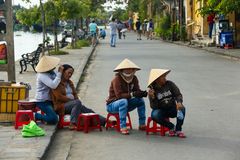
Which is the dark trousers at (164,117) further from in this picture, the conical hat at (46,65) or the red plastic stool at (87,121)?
the conical hat at (46,65)

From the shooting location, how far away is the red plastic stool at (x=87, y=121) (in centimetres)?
885

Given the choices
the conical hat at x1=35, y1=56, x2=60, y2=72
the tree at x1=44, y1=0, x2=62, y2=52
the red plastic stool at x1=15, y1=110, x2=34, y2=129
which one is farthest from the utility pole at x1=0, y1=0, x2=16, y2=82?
the tree at x1=44, y1=0, x2=62, y2=52

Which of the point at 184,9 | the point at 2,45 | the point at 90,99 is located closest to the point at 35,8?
the point at 90,99

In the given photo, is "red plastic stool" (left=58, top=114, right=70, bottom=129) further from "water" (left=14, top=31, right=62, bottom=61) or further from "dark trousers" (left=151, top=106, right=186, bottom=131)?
"water" (left=14, top=31, right=62, bottom=61)

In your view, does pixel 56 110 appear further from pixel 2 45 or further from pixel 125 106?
pixel 2 45

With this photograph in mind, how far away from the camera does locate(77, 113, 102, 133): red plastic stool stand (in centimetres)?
885

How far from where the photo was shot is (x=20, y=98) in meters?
9.41

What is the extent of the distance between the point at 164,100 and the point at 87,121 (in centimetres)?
125

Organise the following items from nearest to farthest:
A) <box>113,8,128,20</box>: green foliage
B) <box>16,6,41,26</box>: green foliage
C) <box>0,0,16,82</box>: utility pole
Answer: <box>0,0,16,82</box>: utility pole
<box>16,6,41,26</box>: green foliage
<box>113,8,128,20</box>: green foliage

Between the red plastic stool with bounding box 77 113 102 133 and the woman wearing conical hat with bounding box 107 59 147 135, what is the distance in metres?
0.27

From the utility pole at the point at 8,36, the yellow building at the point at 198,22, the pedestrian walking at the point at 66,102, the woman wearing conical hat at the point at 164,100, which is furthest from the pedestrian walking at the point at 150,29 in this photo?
the woman wearing conical hat at the point at 164,100

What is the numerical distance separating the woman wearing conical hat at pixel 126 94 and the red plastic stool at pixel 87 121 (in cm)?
27

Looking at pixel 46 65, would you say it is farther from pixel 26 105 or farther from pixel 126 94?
pixel 126 94

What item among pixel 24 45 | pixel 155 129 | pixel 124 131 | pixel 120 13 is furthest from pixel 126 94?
pixel 120 13
